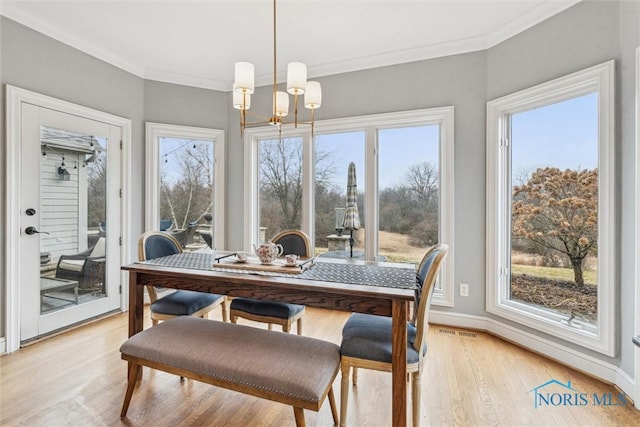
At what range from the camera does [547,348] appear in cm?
245

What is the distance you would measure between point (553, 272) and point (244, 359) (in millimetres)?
2513

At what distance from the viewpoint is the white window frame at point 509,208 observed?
6.73 feet

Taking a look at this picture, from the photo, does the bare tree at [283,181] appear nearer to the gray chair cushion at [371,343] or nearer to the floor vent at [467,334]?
the floor vent at [467,334]

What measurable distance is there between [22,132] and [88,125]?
1.83ft

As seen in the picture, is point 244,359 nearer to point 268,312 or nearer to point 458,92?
point 268,312

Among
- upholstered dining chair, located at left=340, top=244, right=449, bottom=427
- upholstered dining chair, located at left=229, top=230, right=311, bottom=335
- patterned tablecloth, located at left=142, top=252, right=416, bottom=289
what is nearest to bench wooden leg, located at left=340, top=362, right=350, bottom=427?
upholstered dining chair, located at left=340, top=244, right=449, bottom=427

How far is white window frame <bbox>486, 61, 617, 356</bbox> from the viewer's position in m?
2.05

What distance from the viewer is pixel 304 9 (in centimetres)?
244

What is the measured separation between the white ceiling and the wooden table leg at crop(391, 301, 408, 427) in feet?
7.54

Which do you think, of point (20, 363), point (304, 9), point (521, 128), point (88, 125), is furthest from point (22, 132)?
point (521, 128)

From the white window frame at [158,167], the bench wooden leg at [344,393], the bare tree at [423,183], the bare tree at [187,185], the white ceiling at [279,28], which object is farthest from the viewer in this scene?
the bare tree at [187,185]

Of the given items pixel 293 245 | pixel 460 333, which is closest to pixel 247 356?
pixel 293 245

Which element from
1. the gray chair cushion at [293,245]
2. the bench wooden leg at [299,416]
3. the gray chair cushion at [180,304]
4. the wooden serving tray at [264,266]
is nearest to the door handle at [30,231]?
the gray chair cushion at [180,304]

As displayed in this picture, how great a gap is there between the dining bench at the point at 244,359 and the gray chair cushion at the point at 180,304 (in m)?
0.33
